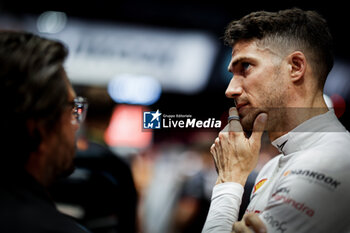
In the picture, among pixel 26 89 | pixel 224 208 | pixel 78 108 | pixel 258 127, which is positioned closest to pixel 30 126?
pixel 26 89

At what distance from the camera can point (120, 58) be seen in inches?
59.9

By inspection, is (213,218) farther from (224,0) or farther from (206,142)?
(224,0)

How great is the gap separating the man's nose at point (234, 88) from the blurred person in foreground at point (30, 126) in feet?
2.05

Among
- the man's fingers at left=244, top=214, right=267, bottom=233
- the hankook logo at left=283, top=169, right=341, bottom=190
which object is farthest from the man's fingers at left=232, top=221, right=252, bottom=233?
the hankook logo at left=283, top=169, right=341, bottom=190

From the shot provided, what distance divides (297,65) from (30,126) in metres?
0.94

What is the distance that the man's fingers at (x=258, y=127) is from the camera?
1176 mm

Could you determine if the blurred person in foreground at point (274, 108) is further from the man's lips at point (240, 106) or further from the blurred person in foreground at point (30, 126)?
the blurred person in foreground at point (30, 126)

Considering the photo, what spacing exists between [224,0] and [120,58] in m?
0.53

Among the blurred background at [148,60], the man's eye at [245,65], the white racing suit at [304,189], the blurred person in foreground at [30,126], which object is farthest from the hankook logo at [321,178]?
the blurred person in foreground at [30,126]

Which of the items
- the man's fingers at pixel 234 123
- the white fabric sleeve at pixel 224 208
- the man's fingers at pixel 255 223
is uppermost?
the man's fingers at pixel 234 123

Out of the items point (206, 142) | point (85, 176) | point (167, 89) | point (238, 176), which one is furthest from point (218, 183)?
point (85, 176)

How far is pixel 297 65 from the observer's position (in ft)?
4.05

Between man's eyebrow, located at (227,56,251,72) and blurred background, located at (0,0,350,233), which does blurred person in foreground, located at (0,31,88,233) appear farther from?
man's eyebrow, located at (227,56,251,72)

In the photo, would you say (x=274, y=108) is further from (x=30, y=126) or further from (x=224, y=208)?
(x=30, y=126)
